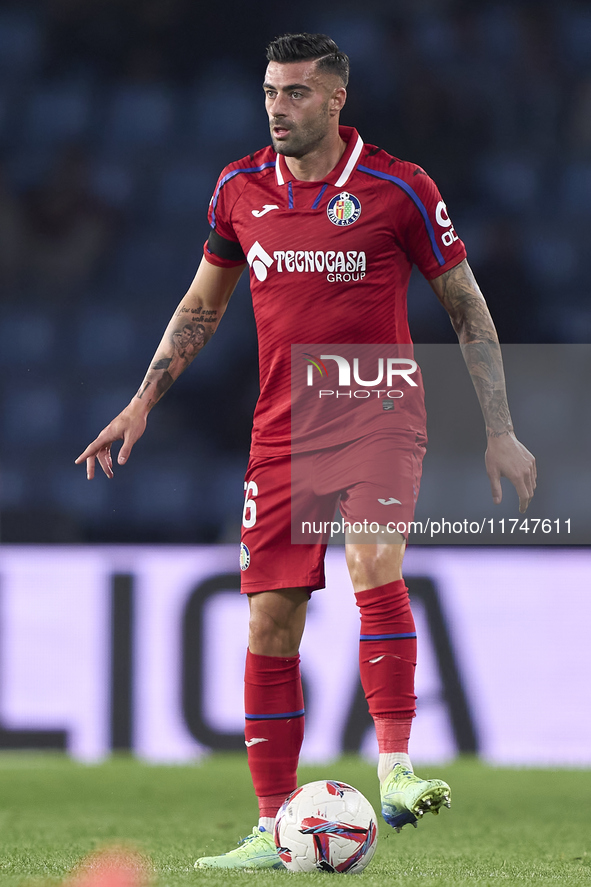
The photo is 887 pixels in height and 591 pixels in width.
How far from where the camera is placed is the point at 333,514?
3.08 metres

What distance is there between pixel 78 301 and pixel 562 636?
3258 mm

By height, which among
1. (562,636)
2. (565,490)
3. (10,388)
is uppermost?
(10,388)

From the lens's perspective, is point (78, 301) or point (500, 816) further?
point (78, 301)

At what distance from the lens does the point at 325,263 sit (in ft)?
10.3

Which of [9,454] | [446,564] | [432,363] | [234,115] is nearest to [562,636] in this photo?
[446,564]

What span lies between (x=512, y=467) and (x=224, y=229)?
0.99 metres

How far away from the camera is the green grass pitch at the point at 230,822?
9.27 ft

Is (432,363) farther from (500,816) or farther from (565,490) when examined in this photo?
(500,816)

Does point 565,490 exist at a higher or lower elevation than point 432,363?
lower

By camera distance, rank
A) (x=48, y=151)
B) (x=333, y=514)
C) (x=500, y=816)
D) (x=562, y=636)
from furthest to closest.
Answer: (x=48, y=151) → (x=562, y=636) → (x=500, y=816) → (x=333, y=514)

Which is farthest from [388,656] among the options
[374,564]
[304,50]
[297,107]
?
[304,50]

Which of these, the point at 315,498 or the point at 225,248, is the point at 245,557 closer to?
the point at 315,498

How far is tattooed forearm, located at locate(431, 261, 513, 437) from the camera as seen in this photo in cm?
316

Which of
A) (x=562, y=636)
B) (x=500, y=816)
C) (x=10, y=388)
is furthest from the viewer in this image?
(x=10, y=388)
